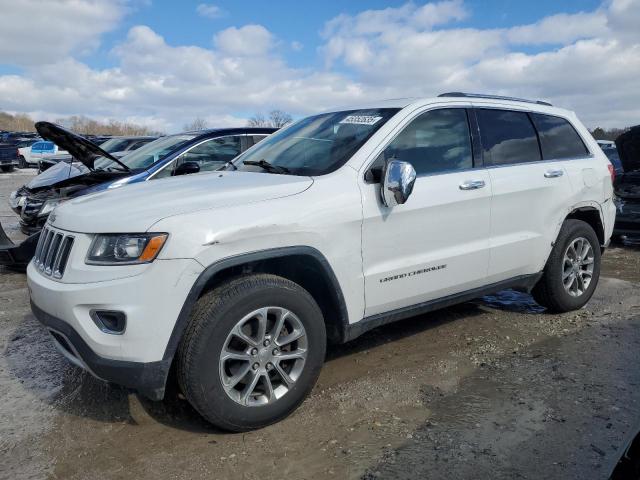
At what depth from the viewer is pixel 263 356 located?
3055mm

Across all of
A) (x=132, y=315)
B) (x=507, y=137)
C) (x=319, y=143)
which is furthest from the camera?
(x=507, y=137)

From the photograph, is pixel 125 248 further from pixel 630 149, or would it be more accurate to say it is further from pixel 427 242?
pixel 630 149

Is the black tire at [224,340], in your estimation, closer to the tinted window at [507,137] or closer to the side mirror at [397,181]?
the side mirror at [397,181]

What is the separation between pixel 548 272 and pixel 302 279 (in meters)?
2.49

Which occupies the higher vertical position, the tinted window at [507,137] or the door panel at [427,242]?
the tinted window at [507,137]

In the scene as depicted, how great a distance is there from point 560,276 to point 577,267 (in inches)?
12.3

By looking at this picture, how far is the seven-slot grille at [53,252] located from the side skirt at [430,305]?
1658mm

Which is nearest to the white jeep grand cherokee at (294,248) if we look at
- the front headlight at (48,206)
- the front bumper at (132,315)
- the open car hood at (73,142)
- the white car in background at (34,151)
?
the front bumper at (132,315)

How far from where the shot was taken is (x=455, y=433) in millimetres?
3066

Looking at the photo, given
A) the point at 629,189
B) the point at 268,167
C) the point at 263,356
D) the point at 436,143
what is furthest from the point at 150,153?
the point at 629,189

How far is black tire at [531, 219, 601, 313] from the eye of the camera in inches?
188

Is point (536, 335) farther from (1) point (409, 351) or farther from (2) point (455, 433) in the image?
(2) point (455, 433)

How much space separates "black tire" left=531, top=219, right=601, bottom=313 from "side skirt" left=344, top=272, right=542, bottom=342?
0.18 m

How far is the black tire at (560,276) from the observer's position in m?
4.77
